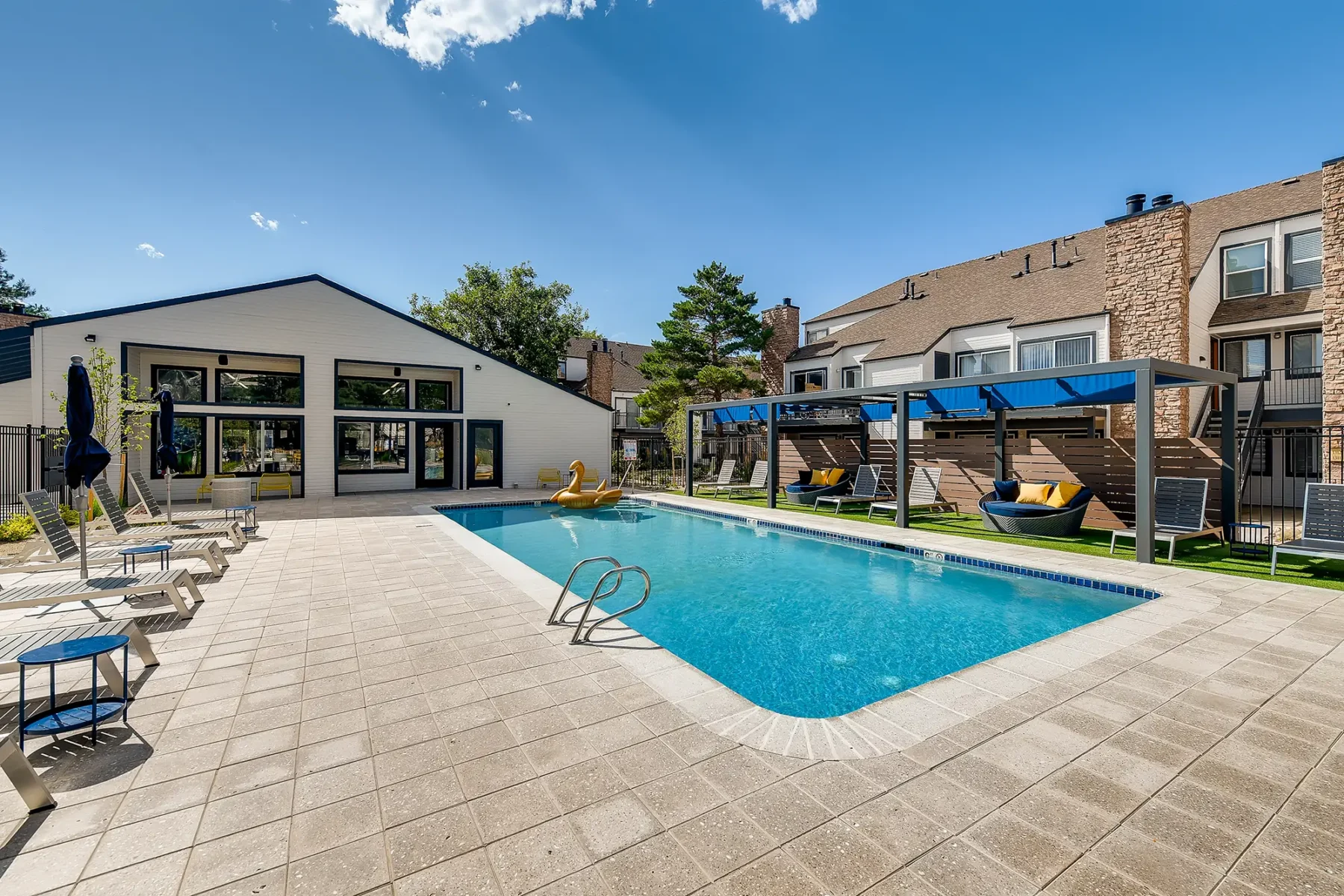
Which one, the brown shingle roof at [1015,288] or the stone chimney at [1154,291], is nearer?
the stone chimney at [1154,291]

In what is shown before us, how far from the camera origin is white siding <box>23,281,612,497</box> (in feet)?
47.9

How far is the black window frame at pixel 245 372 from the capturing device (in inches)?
647

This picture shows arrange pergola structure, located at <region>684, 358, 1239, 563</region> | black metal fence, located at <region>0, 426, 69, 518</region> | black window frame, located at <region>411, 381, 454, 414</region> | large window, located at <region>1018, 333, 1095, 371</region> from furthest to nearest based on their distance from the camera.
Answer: black window frame, located at <region>411, 381, 454, 414</region> → large window, located at <region>1018, 333, 1095, 371</region> → black metal fence, located at <region>0, 426, 69, 518</region> → pergola structure, located at <region>684, 358, 1239, 563</region>

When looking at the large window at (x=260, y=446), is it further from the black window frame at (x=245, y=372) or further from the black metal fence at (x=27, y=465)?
the black metal fence at (x=27, y=465)

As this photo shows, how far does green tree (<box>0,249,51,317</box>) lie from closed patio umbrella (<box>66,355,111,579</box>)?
1669 inches

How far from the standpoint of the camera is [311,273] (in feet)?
55.1

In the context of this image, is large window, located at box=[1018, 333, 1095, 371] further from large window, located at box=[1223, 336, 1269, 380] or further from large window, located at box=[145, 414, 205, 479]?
large window, located at box=[145, 414, 205, 479]

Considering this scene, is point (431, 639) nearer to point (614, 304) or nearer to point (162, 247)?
point (162, 247)

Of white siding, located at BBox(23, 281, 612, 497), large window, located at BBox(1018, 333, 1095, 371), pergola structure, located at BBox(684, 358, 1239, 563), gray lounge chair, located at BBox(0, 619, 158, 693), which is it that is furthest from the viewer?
large window, located at BBox(1018, 333, 1095, 371)

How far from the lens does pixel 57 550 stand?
18.9ft

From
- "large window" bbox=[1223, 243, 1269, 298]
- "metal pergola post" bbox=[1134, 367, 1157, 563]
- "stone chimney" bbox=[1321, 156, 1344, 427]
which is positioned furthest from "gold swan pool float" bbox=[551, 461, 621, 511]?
"large window" bbox=[1223, 243, 1269, 298]

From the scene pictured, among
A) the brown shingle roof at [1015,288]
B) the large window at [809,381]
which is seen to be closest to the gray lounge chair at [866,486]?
the brown shingle roof at [1015,288]

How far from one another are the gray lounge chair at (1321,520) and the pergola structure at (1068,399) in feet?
4.33

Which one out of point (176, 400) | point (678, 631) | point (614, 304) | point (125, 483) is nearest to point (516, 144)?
point (176, 400)
